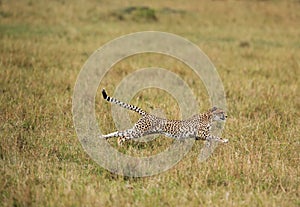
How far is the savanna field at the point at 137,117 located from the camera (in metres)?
5.12

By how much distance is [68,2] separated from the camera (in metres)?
23.4

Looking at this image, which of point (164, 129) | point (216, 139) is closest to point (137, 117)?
point (164, 129)

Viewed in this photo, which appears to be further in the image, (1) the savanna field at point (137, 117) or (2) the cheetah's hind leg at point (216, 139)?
(2) the cheetah's hind leg at point (216, 139)

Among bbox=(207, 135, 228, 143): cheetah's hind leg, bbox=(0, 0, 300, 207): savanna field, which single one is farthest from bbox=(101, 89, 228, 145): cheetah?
bbox=(0, 0, 300, 207): savanna field

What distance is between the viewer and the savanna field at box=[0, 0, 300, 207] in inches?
202

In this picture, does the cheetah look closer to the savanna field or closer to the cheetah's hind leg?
the cheetah's hind leg

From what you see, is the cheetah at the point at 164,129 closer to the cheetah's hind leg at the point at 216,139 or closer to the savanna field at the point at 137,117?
the cheetah's hind leg at the point at 216,139

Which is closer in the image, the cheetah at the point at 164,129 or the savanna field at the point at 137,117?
the savanna field at the point at 137,117

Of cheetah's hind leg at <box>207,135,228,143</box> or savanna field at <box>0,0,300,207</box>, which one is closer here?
savanna field at <box>0,0,300,207</box>

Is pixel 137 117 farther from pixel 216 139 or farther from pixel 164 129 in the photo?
pixel 216 139

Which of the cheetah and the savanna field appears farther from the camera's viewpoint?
the cheetah

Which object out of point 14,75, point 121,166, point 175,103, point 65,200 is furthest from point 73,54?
point 65,200

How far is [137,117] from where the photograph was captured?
321 inches

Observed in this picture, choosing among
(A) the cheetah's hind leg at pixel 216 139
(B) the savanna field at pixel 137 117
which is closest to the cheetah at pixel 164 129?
(A) the cheetah's hind leg at pixel 216 139
